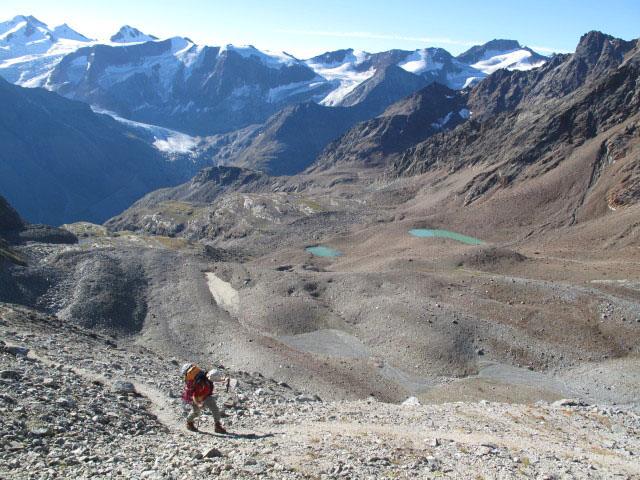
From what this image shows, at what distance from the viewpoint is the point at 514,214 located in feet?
372

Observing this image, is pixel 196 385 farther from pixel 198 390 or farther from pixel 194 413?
pixel 194 413

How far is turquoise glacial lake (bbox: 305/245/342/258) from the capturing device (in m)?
112

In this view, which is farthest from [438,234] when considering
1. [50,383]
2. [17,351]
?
[50,383]

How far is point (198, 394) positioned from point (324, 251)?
96832 millimetres

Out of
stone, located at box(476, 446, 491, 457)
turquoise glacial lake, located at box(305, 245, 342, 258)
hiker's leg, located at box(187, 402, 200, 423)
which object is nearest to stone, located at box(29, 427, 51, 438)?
hiker's leg, located at box(187, 402, 200, 423)

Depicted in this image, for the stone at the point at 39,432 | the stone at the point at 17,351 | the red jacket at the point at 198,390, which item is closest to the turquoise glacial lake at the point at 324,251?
the stone at the point at 17,351

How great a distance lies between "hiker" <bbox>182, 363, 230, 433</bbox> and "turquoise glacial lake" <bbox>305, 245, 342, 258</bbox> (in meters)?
91.1

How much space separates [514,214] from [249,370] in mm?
91617

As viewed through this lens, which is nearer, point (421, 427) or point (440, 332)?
point (421, 427)

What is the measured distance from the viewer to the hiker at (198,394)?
1864 centimetres

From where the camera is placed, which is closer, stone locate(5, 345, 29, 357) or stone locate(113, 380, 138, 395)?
stone locate(113, 380, 138, 395)

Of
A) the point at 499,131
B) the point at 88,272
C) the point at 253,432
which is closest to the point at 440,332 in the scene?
the point at 253,432

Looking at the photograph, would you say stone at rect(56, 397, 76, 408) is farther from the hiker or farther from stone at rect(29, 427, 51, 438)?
the hiker

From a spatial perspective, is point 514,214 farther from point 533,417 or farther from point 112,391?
point 112,391
